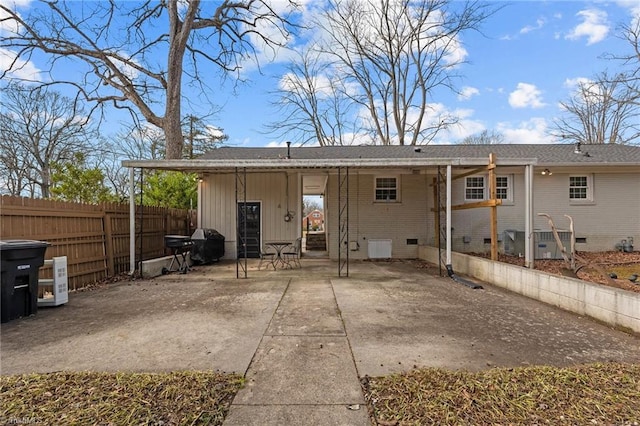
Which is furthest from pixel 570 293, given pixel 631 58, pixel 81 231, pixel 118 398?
pixel 631 58

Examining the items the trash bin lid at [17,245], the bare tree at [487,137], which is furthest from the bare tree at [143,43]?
the bare tree at [487,137]

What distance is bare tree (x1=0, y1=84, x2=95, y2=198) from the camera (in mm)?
17906

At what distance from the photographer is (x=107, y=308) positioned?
521 centimetres

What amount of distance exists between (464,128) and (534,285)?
19.1 m

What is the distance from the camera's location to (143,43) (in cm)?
1593

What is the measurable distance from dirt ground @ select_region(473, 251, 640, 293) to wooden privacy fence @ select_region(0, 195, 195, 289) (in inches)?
362

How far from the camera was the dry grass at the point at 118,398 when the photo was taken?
2.21 m

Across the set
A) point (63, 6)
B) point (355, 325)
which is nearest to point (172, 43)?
point (63, 6)

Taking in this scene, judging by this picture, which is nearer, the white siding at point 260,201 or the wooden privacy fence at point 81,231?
the wooden privacy fence at point 81,231

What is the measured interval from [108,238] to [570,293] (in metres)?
9.18

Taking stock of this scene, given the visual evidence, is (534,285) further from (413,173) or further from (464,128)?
(464,128)

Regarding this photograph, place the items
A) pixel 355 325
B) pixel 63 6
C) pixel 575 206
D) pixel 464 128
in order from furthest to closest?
pixel 464 128 < pixel 63 6 < pixel 575 206 < pixel 355 325

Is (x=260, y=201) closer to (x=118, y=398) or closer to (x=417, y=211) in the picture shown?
(x=417, y=211)

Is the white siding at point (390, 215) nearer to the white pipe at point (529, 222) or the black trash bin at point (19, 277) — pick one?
the white pipe at point (529, 222)
